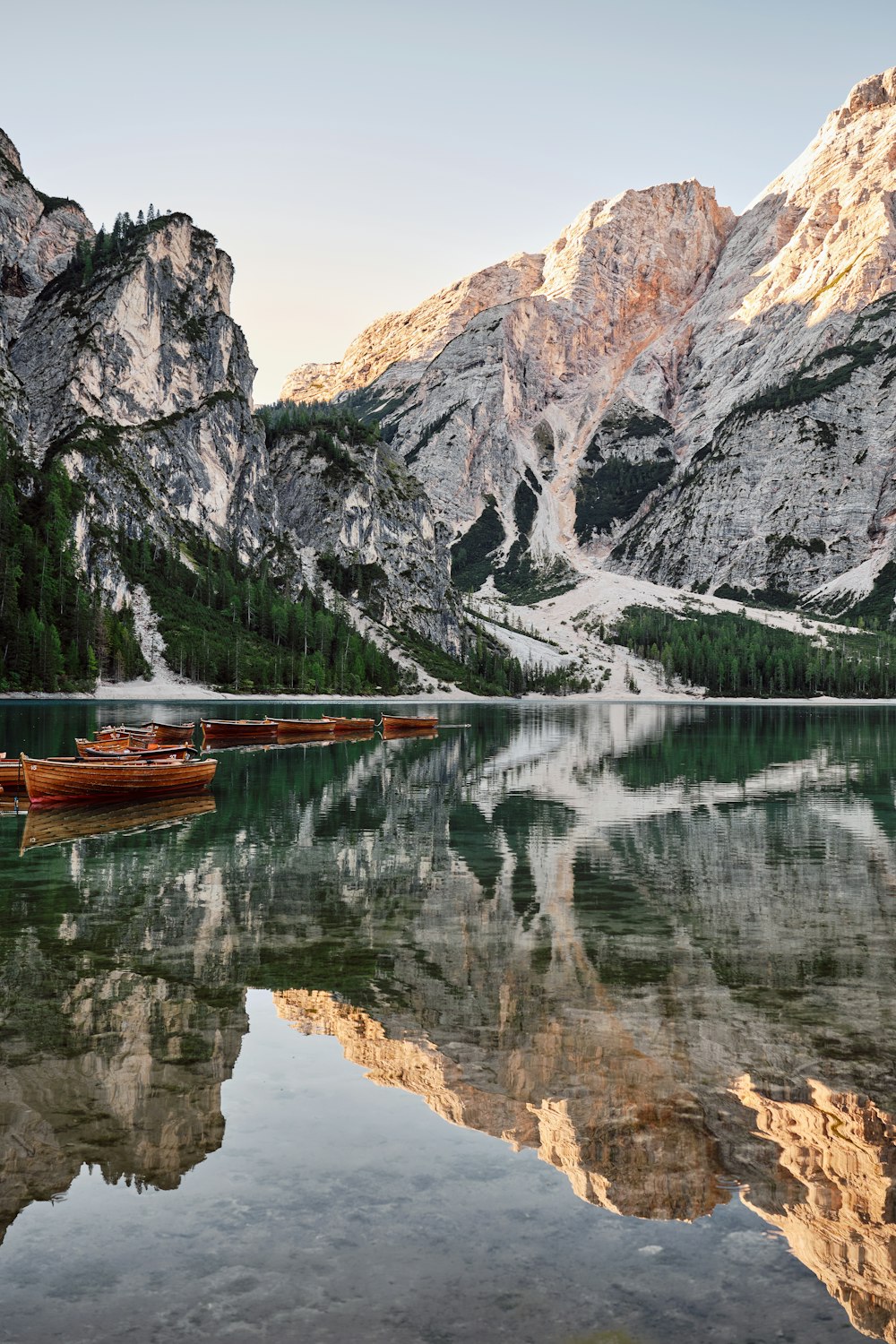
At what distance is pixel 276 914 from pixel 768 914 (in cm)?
1263

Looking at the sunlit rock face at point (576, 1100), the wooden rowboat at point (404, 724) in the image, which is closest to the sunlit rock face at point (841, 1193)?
the sunlit rock face at point (576, 1100)

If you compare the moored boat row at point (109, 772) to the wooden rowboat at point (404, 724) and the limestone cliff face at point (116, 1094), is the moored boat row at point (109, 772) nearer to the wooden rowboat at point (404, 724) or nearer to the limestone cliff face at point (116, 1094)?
the limestone cliff face at point (116, 1094)

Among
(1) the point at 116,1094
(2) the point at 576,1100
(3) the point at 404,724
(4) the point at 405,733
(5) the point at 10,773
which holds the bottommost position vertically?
(4) the point at 405,733

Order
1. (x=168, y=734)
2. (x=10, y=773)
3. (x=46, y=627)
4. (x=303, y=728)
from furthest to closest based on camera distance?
(x=46, y=627) < (x=303, y=728) < (x=168, y=734) < (x=10, y=773)

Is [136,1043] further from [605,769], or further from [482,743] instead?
[482,743]

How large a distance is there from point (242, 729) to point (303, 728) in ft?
31.2

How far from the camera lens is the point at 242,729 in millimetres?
93500

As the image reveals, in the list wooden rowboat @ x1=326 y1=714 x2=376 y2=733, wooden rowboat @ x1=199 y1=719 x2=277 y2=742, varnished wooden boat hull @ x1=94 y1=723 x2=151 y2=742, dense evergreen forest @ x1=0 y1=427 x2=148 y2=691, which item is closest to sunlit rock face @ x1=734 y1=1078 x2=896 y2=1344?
varnished wooden boat hull @ x1=94 y1=723 x2=151 y2=742

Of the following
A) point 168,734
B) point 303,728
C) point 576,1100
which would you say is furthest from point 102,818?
point 303,728

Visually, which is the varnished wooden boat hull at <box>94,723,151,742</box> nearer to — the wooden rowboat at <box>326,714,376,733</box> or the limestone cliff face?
the wooden rowboat at <box>326,714,376,733</box>

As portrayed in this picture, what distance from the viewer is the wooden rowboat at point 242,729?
92188mm

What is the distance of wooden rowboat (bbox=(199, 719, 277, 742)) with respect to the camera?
302 feet

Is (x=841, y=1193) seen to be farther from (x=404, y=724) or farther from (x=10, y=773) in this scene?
(x=404, y=724)

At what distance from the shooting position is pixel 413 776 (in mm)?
62312
